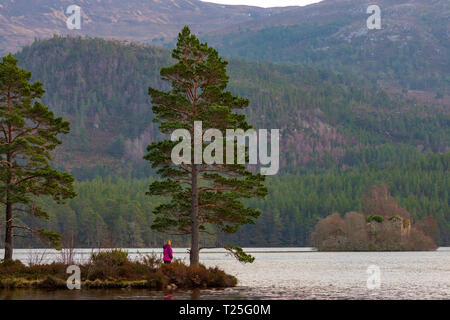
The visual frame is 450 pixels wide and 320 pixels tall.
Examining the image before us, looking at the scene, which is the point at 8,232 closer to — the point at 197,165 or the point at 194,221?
the point at 194,221

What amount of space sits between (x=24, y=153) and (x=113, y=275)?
1137cm

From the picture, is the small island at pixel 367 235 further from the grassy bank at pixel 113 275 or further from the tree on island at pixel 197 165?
the grassy bank at pixel 113 275

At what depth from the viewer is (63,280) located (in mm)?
50875

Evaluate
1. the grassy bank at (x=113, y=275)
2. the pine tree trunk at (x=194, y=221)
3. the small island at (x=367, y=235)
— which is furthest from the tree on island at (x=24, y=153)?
the small island at (x=367, y=235)

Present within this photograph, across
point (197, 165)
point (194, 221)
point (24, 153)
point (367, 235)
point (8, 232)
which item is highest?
point (24, 153)

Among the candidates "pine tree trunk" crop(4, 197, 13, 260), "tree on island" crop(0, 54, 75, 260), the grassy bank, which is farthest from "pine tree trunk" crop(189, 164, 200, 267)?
"pine tree trunk" crop(4, 197, 13, 260)

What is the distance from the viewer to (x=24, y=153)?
56.3 m

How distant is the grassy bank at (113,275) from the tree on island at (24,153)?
2.52 metres

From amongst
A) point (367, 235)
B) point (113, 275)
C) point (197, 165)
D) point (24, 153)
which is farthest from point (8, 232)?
point (367, 235)

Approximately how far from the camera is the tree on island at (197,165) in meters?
55.1
